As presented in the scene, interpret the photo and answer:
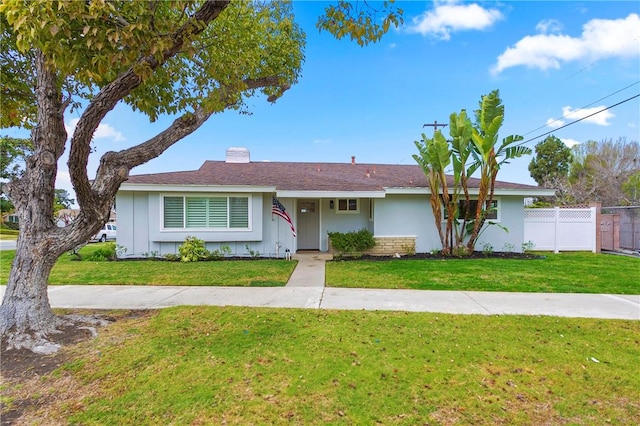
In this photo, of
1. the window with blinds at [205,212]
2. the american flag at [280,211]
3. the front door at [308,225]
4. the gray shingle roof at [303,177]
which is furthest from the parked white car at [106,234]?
the american flag at [280,211]

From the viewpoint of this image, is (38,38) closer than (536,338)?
Yes

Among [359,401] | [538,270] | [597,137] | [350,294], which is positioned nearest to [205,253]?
[350,294]

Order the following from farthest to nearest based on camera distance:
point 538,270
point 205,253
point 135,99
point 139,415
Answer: point 205,253, point 538,270, point 135,99, point 139,415

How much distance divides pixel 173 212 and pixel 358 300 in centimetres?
776

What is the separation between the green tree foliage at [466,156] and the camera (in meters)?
10.5

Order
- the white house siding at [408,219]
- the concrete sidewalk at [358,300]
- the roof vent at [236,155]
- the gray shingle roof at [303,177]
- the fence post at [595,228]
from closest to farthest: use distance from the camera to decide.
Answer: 1. the concrete sidewalk at [358,300]
2. the gray shingle roof at [303,177]
3. the white house siding at [408,219]
4. the fence post at [595,228]
5. the roof vent at [236,155]

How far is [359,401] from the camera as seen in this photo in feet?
9.18

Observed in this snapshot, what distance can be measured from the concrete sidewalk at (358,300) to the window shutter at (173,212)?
13.7ft

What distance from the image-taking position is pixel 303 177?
1339 centimetres

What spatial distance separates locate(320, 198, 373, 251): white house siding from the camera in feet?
42.4

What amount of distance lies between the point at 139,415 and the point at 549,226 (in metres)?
15.2

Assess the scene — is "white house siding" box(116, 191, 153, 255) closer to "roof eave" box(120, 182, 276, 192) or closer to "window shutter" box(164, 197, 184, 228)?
"roof eave" box(120, 182, 276, 192)

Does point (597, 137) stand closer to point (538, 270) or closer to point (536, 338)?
point (538, 270)

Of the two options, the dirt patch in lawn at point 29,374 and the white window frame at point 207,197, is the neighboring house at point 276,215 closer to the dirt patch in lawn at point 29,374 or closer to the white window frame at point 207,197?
the white window frame at point 207,197
